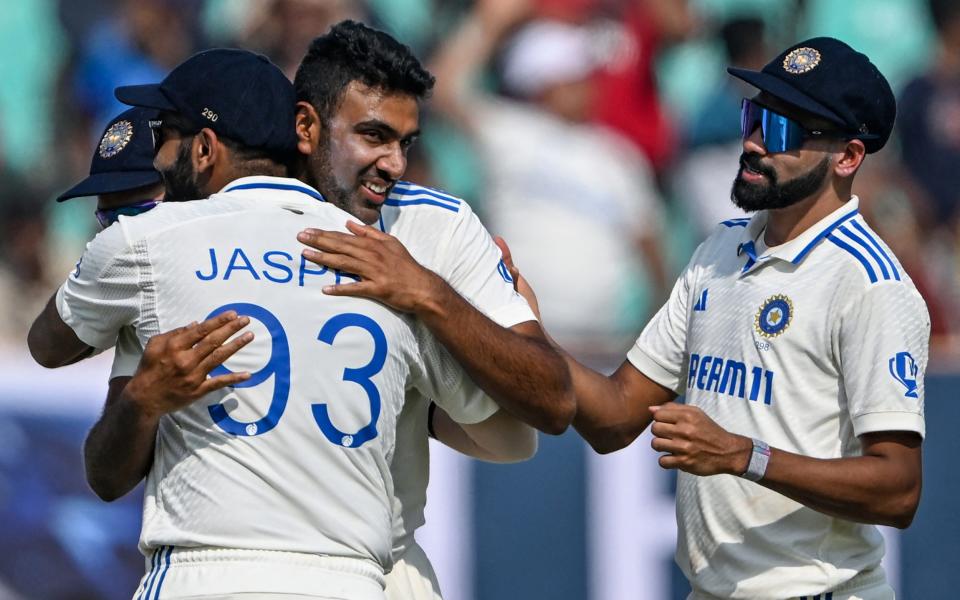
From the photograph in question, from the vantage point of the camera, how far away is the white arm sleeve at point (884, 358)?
145 inches

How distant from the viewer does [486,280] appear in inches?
145

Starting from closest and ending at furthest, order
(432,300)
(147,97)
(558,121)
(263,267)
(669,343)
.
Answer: (263,267) < (432,300) < (147,97) < (669,343) < (558,121)

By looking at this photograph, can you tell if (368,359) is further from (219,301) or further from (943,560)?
(943,560)

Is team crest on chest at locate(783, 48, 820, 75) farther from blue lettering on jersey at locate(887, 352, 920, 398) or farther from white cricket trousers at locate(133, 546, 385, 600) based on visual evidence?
white cricket trousers at locate(133, 546, 385, 600)

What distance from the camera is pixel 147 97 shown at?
3330mm

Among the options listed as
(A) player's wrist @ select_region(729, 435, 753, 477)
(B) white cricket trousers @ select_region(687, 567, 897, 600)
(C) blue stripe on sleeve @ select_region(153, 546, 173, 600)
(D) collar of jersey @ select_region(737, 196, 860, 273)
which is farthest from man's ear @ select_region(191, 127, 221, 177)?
(B) white cricket trousers @ select_region(687, 567, 897, 600)

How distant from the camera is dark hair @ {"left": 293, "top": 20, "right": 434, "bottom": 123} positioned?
3621 millimetres

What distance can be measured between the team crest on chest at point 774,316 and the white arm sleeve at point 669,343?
334 millimetres

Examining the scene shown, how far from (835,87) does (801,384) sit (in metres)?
0.84

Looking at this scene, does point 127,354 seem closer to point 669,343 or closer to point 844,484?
point 669,343

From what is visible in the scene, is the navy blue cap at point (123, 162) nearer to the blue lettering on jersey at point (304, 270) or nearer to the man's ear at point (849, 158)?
the blue lettering on jersey at point (304, 270)

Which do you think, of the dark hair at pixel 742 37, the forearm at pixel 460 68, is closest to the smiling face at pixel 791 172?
the forearm at pixel 460 68

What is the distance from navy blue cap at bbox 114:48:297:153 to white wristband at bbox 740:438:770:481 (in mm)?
1378

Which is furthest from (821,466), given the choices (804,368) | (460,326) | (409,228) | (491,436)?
(409,228)
